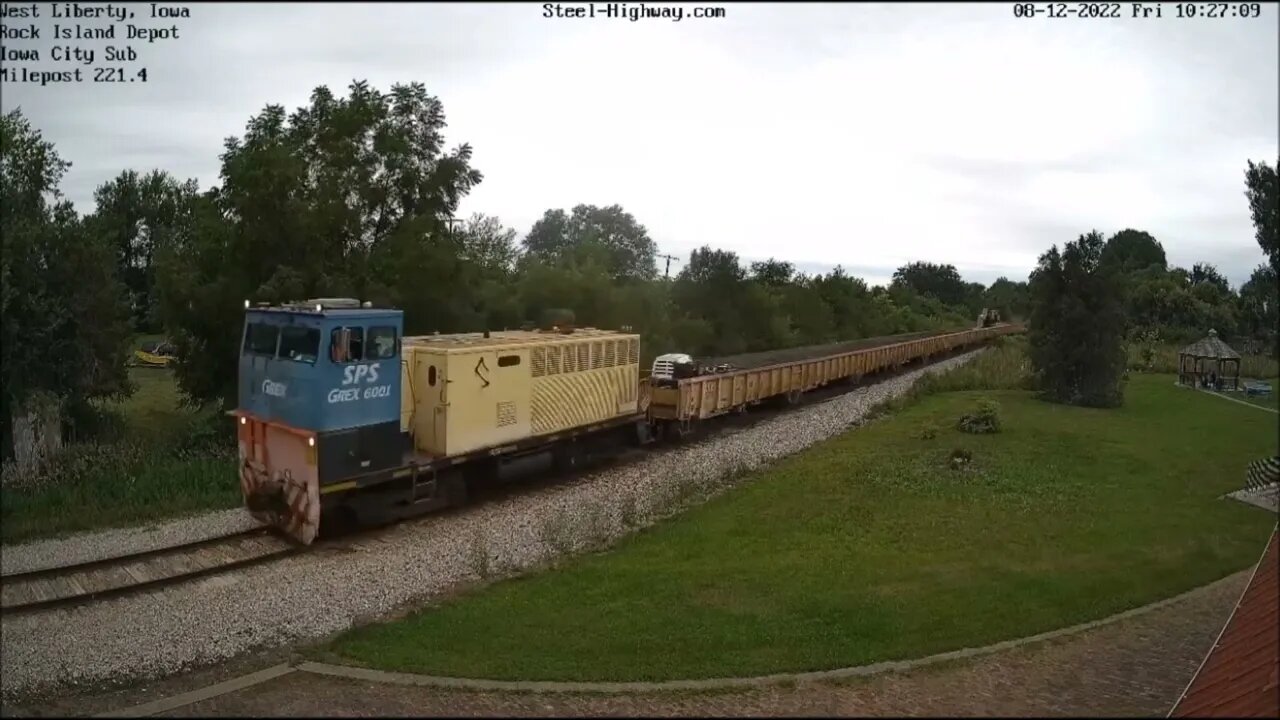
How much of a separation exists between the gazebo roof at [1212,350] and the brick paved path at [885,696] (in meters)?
28.1

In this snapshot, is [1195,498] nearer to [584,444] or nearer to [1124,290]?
[584,444]

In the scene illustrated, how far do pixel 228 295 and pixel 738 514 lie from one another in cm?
1415

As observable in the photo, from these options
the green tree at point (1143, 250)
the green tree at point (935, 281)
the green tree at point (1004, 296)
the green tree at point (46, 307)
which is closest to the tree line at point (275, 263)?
the green tree at point (46, 307)

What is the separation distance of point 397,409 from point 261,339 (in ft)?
7.85

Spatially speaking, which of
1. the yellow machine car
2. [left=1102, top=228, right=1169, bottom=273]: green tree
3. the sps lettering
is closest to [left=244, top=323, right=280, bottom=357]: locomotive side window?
the sps lettering

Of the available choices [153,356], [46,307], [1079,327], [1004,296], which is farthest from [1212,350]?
[1004,296]

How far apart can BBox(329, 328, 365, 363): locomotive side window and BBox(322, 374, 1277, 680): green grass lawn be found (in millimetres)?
4270

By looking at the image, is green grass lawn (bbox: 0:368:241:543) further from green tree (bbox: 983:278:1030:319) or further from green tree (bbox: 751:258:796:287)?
green tree (bbox: 983:278:1030:319)

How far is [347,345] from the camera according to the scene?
40.4ft

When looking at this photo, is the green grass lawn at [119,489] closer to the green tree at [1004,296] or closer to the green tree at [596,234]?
the green tree at [596,234]

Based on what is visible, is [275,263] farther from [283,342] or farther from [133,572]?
[133,572]

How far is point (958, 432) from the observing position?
2156 cm

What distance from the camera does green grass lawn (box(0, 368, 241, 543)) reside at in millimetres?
12359

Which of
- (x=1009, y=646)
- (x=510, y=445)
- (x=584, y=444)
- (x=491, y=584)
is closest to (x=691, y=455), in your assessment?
(x=584, y=444)
